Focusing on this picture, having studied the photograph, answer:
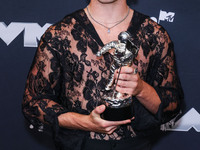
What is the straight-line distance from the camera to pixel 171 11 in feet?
5.27

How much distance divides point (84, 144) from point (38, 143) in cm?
73

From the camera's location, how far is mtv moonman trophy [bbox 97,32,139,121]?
2.87 ft

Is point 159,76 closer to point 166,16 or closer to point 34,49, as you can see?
point 166,16

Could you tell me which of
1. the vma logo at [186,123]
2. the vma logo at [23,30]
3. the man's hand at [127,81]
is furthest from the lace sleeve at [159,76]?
the vma logo at [23,30]

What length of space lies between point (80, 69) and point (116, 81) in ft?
0.77

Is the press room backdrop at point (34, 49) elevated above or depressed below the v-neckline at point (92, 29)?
below

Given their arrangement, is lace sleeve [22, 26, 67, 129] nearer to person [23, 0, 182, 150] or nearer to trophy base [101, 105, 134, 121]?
person [23, 0, 182, 150]

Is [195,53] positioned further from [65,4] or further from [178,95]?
[65,4]

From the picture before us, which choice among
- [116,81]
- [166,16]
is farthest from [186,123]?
[116,81]

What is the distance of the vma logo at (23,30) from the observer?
1618 millimetres

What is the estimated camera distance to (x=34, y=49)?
1660 millimetres

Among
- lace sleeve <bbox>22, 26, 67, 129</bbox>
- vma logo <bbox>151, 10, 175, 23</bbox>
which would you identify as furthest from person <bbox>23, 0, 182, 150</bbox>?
vma logo <bbox>151, 10, 175, 23</bbox>

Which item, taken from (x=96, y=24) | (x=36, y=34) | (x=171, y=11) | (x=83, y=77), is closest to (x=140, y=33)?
(x=96, y=24)

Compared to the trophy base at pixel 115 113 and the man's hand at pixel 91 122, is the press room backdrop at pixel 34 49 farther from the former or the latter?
the trophy base at pixel 115 113
